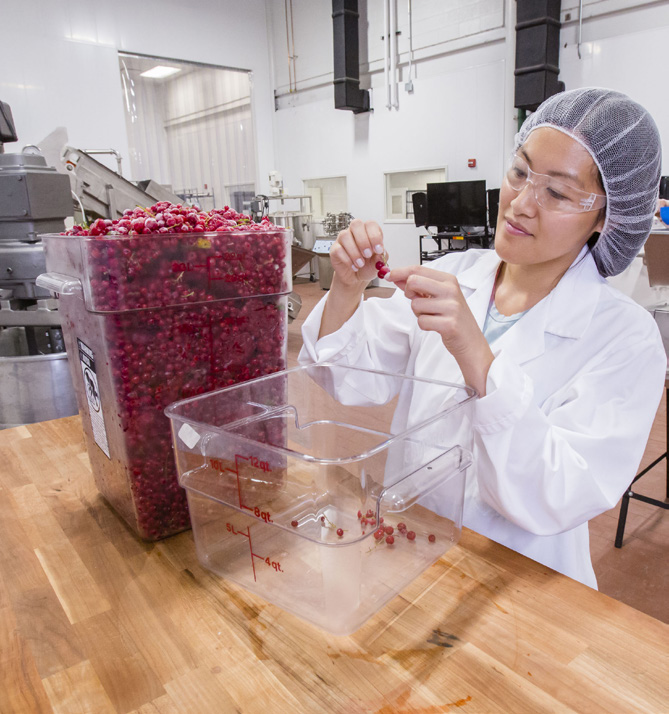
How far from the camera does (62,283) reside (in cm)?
71

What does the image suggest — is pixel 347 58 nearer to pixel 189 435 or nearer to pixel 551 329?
pixel 551 329

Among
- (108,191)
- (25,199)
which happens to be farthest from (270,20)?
(25,199)

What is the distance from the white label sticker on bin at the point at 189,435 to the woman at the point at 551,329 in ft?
1.03

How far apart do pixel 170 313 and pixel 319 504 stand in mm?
294

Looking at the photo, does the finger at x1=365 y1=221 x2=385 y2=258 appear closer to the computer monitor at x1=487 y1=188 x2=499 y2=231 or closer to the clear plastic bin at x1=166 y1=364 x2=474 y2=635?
the clear plastic bin at x1=166 y1=364 x2=474 y2=635

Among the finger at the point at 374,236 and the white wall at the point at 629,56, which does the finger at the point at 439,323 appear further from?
the white wall at the point at 629,56

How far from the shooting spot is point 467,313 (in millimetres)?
724

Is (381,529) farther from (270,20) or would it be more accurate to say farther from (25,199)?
(270,20)

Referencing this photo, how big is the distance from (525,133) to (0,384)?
1563mm

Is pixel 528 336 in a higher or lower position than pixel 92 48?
lower

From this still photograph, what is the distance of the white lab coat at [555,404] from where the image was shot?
2.39 feet

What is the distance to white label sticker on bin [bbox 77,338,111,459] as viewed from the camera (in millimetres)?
745

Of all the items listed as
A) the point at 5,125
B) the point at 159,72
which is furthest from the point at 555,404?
the point at 159,72

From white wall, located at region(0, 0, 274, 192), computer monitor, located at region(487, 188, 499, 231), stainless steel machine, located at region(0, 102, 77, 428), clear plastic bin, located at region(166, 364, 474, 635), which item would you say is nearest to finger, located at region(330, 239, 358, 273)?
clear plastic bin, located at region(166, 364, 474, 635)
